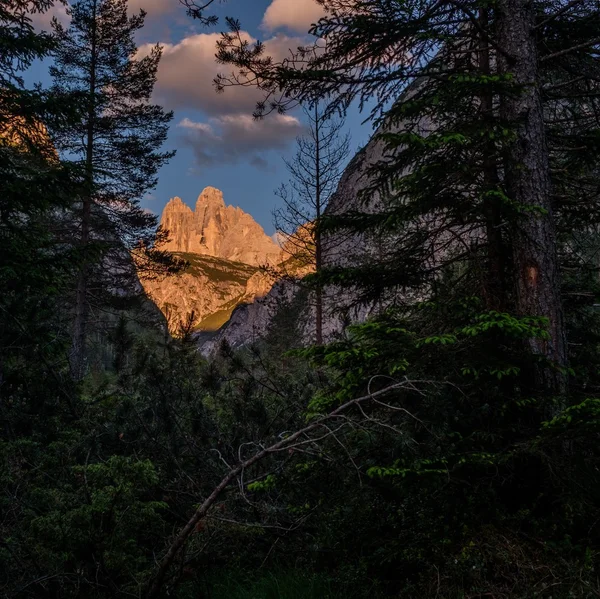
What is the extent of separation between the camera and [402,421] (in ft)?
13.6

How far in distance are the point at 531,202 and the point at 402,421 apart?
8.53ft

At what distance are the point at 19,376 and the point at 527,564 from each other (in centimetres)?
722

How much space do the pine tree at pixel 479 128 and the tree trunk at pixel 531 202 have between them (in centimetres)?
1

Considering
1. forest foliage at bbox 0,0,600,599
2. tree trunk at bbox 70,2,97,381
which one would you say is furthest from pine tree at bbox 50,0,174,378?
forest foliage at bbox 0,0,600,599

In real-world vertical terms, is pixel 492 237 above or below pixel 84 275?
below

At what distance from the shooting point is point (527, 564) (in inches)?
126

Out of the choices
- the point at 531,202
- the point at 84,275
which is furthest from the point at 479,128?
the point at 84,275

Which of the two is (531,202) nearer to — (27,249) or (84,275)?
(27,249)

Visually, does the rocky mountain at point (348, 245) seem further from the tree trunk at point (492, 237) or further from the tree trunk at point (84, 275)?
the tree trunk at point (84, 275)

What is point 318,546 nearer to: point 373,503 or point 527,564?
point 373,503

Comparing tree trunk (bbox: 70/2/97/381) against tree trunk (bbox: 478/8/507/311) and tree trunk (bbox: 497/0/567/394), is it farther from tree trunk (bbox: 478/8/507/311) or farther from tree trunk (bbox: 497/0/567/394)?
tree trunk (bbox: 497/0/567/394)

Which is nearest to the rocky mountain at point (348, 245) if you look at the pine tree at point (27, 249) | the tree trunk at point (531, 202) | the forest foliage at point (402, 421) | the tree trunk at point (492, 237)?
the forest foliage at point (402, 421)

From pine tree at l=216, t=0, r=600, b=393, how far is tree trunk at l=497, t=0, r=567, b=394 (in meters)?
0.01

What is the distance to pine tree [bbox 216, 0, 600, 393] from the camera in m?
4.39
